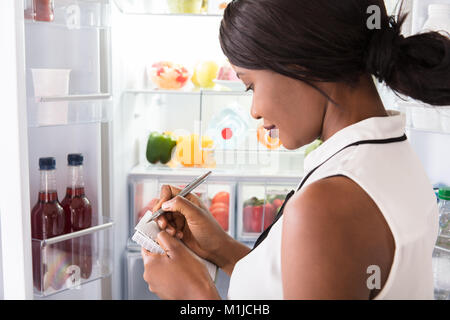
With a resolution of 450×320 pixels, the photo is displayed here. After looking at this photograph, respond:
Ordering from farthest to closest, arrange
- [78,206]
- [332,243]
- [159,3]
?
[159,3] → [78,206] → [332,243]

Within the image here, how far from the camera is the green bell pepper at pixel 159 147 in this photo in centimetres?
214

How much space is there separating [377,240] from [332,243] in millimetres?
60

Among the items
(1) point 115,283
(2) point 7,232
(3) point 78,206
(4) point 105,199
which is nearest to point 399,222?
(2) point 7,232

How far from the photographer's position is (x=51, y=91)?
1.36 meters

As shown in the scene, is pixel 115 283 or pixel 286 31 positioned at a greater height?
pixel 286 31

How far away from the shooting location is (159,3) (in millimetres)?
1963

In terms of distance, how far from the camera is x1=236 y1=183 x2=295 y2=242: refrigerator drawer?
2.11 m

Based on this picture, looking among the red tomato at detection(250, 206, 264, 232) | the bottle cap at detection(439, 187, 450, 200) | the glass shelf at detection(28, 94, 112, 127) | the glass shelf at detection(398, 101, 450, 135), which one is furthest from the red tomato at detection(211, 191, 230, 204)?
the bottle cap at detection(439, 187, 450, 200)

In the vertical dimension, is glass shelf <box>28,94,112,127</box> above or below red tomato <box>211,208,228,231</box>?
above

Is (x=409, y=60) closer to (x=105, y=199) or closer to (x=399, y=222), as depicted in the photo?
(x=399, y=222)

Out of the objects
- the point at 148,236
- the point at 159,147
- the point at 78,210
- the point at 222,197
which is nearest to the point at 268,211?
the point at 222,197

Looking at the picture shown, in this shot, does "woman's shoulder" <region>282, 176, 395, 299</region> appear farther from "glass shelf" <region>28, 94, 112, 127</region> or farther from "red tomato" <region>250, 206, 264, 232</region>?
"red tomato" <region>250, 206, 264, 232</region>

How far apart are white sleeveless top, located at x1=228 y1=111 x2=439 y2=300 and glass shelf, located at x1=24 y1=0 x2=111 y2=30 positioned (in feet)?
3.05


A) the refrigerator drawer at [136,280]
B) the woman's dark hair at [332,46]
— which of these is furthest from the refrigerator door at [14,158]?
the refrigerator drawer at [136,280]
